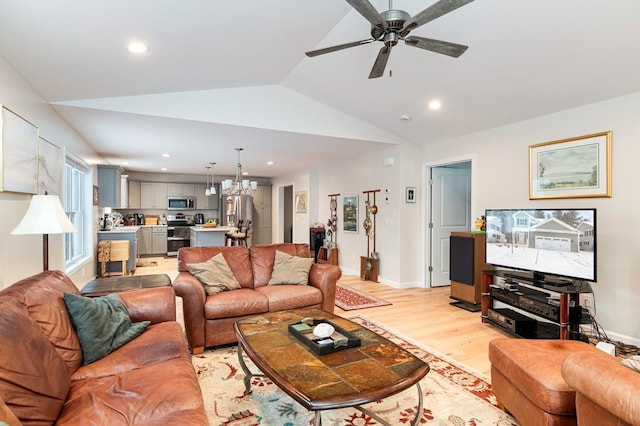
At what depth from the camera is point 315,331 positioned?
209cm

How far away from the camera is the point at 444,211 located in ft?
19.2

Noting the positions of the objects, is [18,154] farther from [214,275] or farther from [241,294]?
[241,294]

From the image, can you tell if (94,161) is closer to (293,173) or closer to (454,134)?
(293,173)

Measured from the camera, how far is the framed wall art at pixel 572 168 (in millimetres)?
3434

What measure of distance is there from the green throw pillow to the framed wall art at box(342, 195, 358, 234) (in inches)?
197

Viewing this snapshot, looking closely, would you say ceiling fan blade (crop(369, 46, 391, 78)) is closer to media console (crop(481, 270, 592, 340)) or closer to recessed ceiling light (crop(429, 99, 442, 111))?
recessed ceiling light (crop(429, 99, 442, 111))

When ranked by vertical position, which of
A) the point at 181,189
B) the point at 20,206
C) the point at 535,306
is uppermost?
the point at 181,189

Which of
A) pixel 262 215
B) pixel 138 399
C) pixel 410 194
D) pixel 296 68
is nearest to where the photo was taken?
pixel 138 399

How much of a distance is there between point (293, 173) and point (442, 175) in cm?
478

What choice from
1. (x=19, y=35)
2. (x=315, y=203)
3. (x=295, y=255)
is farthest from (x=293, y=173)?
(x=19, y=35)

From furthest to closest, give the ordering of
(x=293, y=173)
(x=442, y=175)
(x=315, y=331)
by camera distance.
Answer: (x=293, y=173) → (x=442, y=175) → (x=315, y=331)

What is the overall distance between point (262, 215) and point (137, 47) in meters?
8.69

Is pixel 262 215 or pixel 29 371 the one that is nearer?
pixel 29 371

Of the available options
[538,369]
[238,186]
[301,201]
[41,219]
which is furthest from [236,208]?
[538,369]
